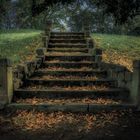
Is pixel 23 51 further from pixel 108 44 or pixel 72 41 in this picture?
pixel 108 44

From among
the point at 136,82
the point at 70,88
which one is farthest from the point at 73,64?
the point at 136,82

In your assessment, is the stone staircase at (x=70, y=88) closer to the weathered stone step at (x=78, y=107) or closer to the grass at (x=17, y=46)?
the weathered stone step at (x=78, y=107)

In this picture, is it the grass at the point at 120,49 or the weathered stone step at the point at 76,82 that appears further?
the grass at the point at 120,49

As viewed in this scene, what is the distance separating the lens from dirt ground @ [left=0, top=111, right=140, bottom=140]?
8117 millimetres

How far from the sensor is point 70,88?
11328 millimetres

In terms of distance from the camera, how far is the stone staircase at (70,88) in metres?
9.78

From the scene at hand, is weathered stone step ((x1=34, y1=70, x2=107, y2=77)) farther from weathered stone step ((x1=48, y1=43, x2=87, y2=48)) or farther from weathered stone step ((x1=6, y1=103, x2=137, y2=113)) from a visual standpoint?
weathered stone step ((x1=48, y1=43, x2=87, y2=48))

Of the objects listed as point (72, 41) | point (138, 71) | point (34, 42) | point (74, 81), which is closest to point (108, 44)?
point (72, 41)

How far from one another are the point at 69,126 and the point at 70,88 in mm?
2656

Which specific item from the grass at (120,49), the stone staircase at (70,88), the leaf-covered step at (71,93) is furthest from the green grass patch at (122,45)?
the leaf-covered step at (71,93)

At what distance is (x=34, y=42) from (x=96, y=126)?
9.38 m

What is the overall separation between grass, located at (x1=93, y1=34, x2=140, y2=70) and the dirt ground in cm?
512

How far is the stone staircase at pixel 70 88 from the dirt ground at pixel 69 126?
0.88ft

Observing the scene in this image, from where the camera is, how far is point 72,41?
16688 millimetres
